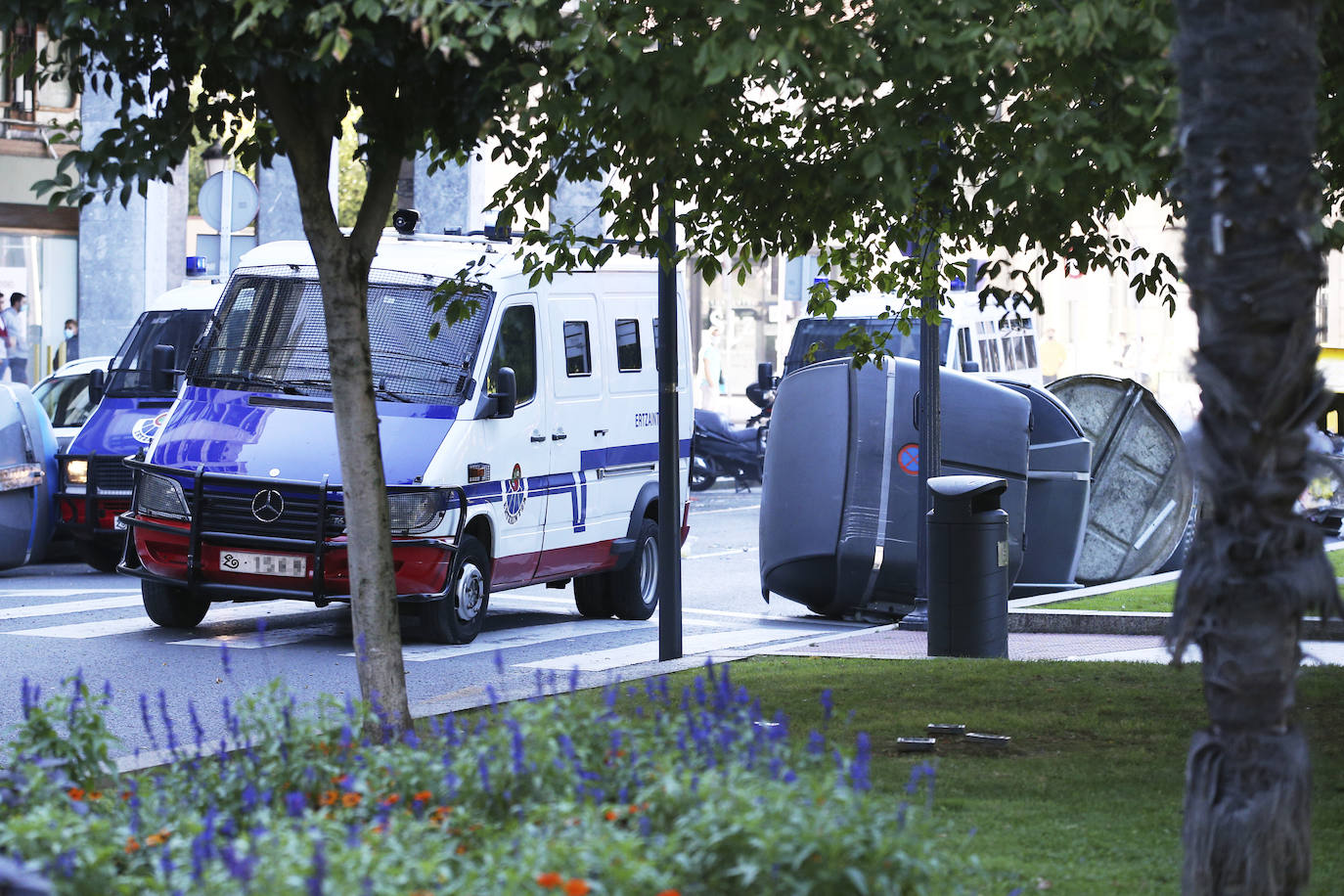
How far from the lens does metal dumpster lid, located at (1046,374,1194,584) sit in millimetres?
16047

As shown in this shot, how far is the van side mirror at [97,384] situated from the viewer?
15.6 meters

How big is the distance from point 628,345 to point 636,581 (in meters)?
1.77

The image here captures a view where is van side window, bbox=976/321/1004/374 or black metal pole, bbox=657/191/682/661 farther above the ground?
van side window, bbox=976/321/1004/374

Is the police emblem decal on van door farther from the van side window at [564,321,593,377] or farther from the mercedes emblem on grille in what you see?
the mercedes emblem on grille

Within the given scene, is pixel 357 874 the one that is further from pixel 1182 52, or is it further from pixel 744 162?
pixel 744 162

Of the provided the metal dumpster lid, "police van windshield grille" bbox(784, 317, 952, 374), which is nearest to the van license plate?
the metal dumpster lid

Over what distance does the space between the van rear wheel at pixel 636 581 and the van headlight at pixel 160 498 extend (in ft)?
11.5

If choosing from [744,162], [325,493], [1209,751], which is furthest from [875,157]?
[325,493]

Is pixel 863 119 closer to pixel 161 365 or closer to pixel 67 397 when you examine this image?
pixel 161 365

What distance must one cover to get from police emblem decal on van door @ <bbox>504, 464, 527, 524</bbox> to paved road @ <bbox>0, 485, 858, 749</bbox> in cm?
Answer: 84

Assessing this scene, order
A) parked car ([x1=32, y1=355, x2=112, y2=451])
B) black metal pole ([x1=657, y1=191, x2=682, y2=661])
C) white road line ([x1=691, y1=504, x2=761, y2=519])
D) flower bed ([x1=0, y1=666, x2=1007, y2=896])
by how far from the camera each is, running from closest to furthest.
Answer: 1. flower bed ([x1=0, y1=666, x2=1007, y2=896])
2. black metal pole ([x1=657, y1=191, x2=682, y2=661])
3. parked car ([x1=32, y1=355, x2=112, y2=451])
4. white road line ([x1=691, y1=504, x2=761, y2=519])

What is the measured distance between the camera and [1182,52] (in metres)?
4.11

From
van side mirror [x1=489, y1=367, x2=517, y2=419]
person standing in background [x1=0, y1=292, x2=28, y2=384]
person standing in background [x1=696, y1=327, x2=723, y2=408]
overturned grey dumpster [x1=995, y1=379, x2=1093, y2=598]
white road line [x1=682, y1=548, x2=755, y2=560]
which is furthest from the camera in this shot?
person standing in background [x1=696, y1=327, x2=723, y2=408]

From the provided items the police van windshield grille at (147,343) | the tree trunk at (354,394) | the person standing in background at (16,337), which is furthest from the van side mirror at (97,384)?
the person standing in background at (16,337)
